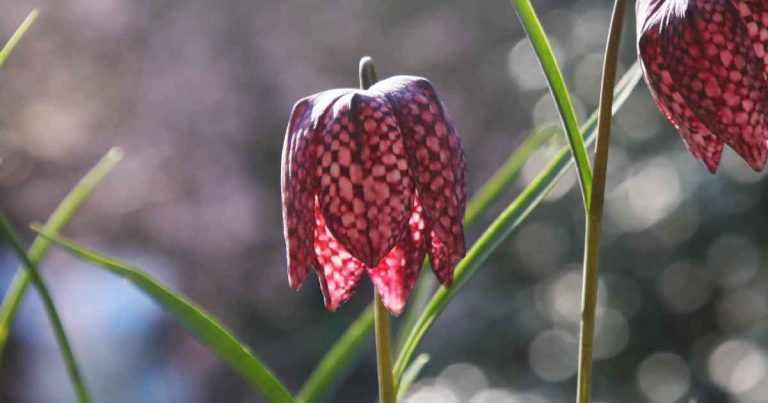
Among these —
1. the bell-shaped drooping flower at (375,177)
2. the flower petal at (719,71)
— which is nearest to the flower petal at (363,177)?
the bell-shaped drooping flower at (375,177)

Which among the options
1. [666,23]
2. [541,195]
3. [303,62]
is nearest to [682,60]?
[666,23]

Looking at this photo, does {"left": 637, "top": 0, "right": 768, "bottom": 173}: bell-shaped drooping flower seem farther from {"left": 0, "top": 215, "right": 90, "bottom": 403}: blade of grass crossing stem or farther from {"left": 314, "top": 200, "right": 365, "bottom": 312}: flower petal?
{"left": 0, "top": 215, "right": 90, "bottom": 403}: blade of grass crossing stem

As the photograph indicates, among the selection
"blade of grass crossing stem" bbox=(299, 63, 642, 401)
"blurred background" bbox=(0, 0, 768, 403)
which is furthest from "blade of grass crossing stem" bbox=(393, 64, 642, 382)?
"blurred background" bbox=(0, 0, 768, 403)

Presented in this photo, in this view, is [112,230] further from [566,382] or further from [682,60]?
[682,60]

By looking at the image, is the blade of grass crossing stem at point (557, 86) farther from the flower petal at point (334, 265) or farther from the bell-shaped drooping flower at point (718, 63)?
the flower petal at point (334, 265)

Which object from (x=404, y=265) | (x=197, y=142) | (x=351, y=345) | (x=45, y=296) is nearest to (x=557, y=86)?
(x=404, y=265)

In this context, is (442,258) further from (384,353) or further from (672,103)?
(672,103)
